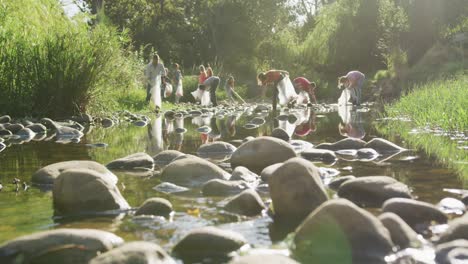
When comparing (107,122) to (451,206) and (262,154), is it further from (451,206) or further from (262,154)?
(451,206)

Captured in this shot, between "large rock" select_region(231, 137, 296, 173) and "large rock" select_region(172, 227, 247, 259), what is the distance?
2745 millimetres

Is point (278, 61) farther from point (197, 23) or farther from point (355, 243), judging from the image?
point (355, 243)

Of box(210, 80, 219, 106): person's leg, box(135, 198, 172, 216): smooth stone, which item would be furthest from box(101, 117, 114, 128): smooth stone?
box(135, 198, 172, 216): smooth stone

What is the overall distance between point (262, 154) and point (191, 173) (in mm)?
1040

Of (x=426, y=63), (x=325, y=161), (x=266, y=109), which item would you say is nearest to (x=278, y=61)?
(x=426, y=63)

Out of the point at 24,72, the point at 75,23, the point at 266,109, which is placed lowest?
the point at 266,109

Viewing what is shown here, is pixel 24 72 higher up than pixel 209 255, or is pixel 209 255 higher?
pixel 24 72

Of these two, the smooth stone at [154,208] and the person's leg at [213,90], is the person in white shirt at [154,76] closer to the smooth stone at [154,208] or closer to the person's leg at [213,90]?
the person's leg at [213,90]

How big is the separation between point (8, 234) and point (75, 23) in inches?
536

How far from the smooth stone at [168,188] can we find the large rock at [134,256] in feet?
7.02

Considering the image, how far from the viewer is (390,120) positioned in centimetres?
1432

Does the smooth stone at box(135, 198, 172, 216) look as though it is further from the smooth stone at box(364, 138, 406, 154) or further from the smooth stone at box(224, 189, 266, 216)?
the smooth stone at box(364, 138, 406, 154)

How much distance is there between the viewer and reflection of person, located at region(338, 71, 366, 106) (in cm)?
2037

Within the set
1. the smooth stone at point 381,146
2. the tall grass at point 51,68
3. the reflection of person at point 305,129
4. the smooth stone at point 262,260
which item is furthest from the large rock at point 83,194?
the tall grass at point 51,68
